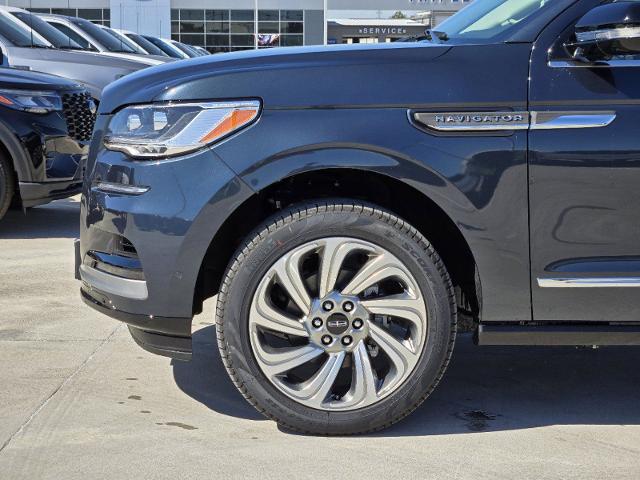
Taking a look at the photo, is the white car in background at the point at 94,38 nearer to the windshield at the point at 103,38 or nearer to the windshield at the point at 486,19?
the windshield at the point at 103,38

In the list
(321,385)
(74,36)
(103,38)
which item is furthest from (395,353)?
(103,38)

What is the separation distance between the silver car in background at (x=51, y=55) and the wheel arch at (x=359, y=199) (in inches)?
329

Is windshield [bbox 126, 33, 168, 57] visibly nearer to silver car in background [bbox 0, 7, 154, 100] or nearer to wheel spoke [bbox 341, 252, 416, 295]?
silver car in background [bbox 0, 7, 154, 100]

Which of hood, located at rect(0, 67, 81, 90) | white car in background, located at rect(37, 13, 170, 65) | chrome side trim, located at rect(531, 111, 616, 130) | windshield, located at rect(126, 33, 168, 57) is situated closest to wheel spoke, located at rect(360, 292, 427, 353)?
chrome side trim, located at rect(531, 111, 616, 130)

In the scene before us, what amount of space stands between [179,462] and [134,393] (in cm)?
81

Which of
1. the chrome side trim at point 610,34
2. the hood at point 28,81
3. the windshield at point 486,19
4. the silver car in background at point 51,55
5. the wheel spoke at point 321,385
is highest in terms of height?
the silver car in background at point 51,55

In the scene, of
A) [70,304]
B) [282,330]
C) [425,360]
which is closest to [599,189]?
[425,360]

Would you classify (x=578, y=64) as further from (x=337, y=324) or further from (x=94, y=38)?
(x=94, y=38)

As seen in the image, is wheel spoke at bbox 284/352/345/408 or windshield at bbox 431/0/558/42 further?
windshield at bbox 431/0/558/42

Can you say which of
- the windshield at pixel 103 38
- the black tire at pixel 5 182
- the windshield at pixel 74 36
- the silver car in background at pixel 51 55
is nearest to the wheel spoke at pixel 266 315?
the black tire at pixel 5 182

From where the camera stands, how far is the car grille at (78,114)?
793cm

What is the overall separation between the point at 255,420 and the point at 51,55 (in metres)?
9.28

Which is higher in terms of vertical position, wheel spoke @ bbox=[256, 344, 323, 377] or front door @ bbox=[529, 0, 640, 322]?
front door @ bbox=[529, 0, 640, 322]

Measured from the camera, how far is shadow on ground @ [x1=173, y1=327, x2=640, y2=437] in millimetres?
3779
